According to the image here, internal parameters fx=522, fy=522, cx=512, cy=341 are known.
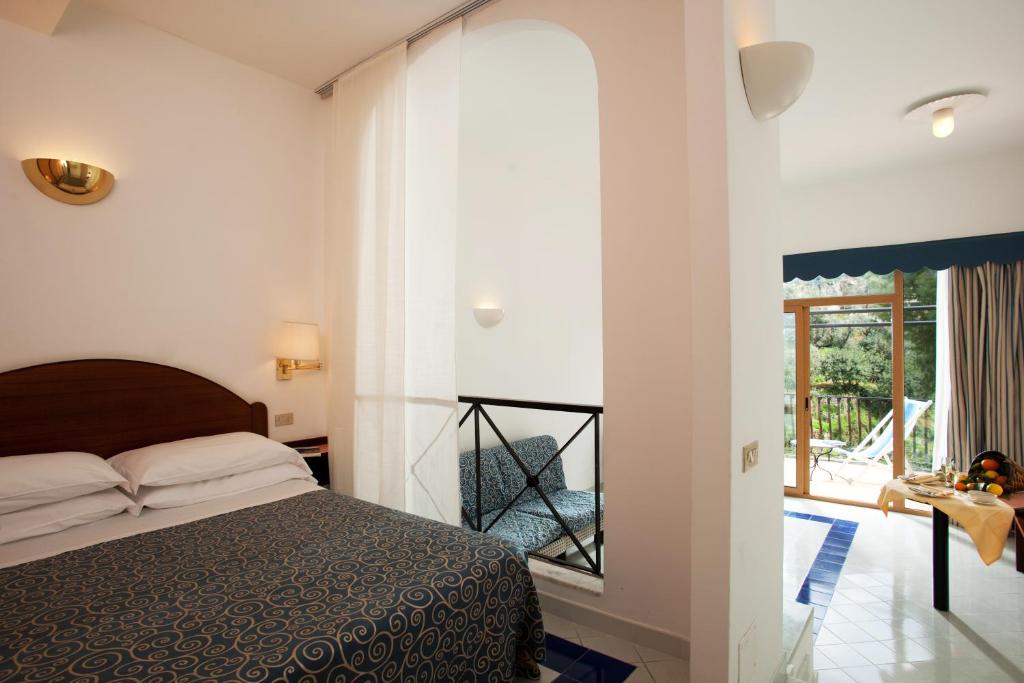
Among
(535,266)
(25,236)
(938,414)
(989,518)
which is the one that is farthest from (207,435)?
(938,414)

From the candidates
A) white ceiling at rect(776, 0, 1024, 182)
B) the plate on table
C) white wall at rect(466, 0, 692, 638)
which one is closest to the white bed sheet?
white wall at rect(466, 0, 692, 638)

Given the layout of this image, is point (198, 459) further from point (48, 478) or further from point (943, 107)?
point (943, 107)

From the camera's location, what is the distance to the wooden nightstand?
304cm

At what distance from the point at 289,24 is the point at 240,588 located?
8.27ft

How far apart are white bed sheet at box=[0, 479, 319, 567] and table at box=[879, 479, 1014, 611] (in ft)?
11.1

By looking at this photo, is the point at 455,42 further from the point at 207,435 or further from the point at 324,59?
the point at 207,435

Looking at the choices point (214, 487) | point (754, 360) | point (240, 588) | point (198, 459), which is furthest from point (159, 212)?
point (754, 360)

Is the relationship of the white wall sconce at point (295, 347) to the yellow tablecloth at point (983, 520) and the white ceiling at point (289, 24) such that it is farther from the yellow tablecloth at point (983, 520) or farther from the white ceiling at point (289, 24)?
the yellow tablecloth at point (983, 520)

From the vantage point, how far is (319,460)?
3066 millimetres

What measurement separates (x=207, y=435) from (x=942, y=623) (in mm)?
3975

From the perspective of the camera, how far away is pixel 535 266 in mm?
4348

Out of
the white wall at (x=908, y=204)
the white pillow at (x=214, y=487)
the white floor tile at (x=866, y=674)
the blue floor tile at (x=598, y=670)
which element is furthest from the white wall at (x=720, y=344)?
the white wall at (x=908, y=204)

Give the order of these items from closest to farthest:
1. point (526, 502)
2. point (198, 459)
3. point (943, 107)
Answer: point (198, 459) → point (943, 107) → point (526, 502)

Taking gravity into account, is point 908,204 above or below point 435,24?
below
